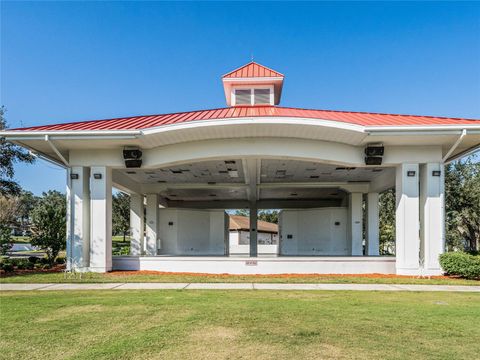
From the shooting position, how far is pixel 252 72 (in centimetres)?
2183

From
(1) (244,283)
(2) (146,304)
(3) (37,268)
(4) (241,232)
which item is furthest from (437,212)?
(4) (241,232)

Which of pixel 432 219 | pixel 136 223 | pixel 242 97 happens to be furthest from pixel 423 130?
pixel 136 223

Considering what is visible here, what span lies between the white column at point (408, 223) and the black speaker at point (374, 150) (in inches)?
46.3

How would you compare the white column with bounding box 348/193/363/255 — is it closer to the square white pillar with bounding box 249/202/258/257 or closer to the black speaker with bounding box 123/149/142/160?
the square white pillar with bounding box 249/202/258/257

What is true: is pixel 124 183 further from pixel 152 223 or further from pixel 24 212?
pixel 24 212

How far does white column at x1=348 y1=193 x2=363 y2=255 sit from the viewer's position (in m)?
24.6

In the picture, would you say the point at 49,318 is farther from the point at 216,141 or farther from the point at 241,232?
the point at 241,232

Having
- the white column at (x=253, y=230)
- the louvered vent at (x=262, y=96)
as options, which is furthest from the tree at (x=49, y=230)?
the white column at (x=253, y=230)

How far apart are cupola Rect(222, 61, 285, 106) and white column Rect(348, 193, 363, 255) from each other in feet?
27.5

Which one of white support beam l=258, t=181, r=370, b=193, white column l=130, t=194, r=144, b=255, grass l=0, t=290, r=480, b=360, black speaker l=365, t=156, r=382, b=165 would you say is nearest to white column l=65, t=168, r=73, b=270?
grass l=0, t=290, r=480, b=360

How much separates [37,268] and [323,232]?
17.5m

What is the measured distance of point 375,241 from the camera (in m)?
24.1

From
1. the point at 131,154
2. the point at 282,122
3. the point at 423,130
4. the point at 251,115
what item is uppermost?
the point at 251,115

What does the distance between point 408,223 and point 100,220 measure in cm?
1236
